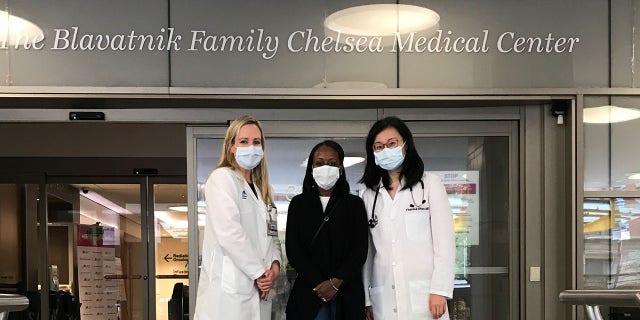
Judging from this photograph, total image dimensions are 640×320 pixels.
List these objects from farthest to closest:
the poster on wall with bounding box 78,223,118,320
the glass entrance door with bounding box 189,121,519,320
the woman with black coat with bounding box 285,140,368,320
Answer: the poster on wall with bounding box 78,223,118,320
the glass entrance door with bounding box 189,121,519,320
the woman with black coat with bounding box 285,140,368,320

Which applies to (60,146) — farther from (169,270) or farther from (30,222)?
(169,270)

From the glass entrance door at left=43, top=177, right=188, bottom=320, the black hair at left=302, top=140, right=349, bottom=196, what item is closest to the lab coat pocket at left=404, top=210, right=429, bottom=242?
the black hair at left=302, top=140, right=349, bottom=196

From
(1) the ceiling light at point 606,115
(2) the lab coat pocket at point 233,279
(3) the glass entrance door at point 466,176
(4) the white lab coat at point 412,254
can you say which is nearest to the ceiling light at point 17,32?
(3) the glass entrance door at point 466,176

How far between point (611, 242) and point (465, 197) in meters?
1.03

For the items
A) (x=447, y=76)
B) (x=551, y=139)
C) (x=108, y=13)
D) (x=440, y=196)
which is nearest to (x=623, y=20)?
(x=551, y=139)

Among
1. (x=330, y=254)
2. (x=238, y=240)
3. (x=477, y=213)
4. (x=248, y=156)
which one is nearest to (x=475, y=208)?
(x=477, y=213)

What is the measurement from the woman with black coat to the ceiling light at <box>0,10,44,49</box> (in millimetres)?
2176

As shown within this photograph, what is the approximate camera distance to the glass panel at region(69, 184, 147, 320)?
330 inches

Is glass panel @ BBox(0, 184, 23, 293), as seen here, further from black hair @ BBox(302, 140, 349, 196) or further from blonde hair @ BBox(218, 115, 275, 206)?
black hair @ BBox(302, 140, 349, 196)

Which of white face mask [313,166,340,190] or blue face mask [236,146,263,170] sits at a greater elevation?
blue face mask [236,146,263,170]

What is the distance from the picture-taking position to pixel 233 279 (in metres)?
3.52

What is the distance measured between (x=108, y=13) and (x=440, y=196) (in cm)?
259

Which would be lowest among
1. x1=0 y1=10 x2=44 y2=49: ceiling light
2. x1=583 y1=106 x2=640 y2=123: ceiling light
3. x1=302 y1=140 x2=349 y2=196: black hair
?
x1=302 y1=140 x2=349 y2=196: black hair

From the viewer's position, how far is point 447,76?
470 cm
